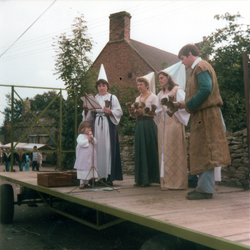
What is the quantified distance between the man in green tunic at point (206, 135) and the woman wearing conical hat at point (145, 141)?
1.21 meters

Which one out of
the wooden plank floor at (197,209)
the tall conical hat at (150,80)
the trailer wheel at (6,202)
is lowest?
the trailer wheel at (6,202)

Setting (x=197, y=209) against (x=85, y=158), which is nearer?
(x=197, y=209)

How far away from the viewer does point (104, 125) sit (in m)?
4.38

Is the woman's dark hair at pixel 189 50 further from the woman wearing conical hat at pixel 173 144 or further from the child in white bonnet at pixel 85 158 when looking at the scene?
the child in white bonnet at pixel 85 158

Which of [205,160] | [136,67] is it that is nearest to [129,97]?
[136,67]

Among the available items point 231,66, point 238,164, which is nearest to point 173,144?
point 238,164

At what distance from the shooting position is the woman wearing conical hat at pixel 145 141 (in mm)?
4156

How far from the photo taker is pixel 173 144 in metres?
3.69

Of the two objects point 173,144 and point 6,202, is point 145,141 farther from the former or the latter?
point 6,202

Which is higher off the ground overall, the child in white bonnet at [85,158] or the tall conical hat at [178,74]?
the tall conical hat at [178,74]

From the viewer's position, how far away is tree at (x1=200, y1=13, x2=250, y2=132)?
5.73 metres

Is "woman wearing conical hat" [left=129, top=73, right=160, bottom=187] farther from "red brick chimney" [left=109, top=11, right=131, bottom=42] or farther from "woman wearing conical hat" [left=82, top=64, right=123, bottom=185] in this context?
"red brick chimney" [left=109, top=11, right=131, bottom=42]

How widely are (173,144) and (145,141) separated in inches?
25.5

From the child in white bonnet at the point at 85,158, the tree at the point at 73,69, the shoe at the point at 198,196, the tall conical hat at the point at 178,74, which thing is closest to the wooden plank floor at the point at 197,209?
the shoe at the point at 198,196
